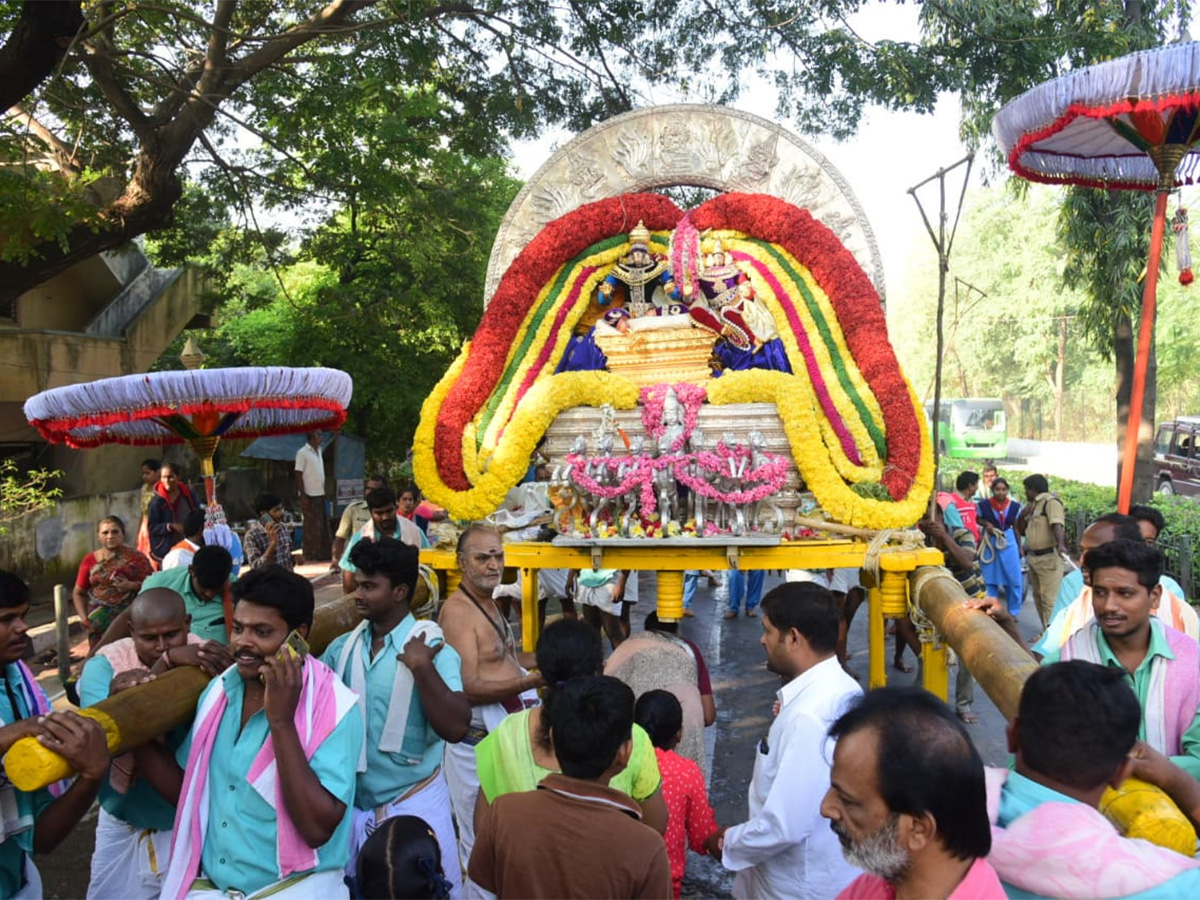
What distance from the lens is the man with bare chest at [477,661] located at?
11.2 feet

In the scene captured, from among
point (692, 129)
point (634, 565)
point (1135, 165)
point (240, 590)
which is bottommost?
point (634, 565)

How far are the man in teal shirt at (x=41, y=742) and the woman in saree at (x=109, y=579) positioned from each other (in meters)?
2.76

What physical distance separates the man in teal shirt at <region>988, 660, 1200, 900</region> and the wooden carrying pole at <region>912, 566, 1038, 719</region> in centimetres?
90

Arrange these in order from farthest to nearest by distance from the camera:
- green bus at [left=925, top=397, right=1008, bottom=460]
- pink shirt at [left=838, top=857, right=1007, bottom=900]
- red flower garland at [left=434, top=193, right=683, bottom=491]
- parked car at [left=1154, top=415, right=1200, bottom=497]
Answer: green bus at [left=925, top=397, right=1008, bottom=460] < parked car at [left=1154, top=415, right=1200, bottom=497] < red flower garland at [left=434, top=193, right=683, bottom=491] < pink shirt at [left=838, top=857, right=1007, bottom=900]

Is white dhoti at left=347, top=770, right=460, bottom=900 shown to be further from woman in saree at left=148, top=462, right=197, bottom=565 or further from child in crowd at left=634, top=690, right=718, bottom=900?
woman in saree at left=148, top=462, right=197, bottom=565

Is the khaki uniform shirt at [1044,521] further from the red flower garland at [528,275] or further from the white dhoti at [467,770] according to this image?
the white dhoti at [467,770]

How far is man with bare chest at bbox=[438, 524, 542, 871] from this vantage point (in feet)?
11.2

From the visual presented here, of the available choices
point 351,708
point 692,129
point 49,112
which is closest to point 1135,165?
point 692,129

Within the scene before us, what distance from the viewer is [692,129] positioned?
7.62m

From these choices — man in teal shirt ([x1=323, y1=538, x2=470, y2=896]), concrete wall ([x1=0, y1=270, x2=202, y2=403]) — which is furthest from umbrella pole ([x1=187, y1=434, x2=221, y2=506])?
concrete wall ([x1=0, y1=270, x2=202, y2=403])

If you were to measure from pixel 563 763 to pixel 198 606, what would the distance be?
266cm

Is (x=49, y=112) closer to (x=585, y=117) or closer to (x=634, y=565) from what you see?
(x=585, y=117)

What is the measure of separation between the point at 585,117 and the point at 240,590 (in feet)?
Answer: 30.3

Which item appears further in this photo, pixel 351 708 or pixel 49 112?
pixel 49 112
